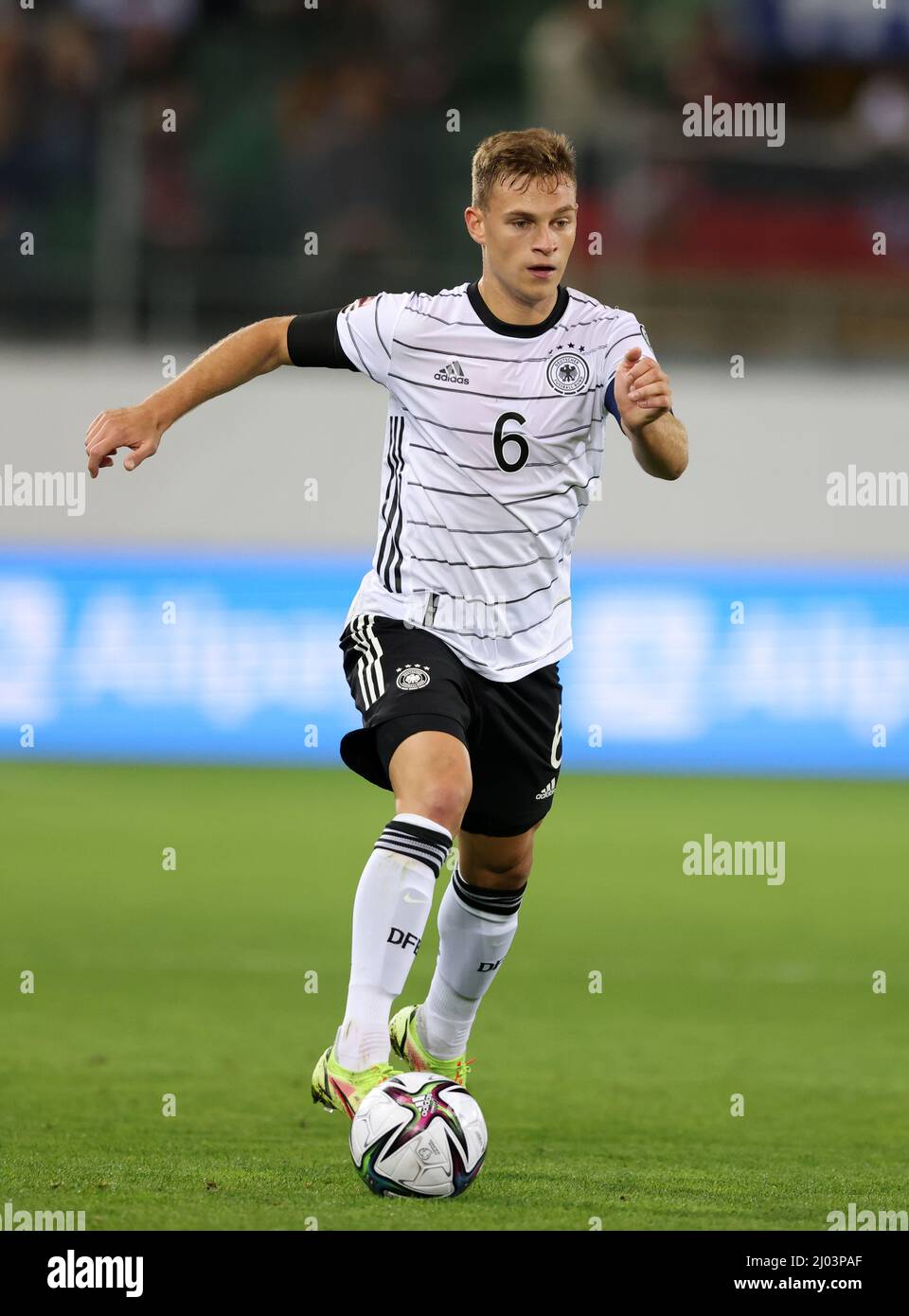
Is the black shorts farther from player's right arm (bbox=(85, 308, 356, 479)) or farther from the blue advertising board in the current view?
the blue advertising board

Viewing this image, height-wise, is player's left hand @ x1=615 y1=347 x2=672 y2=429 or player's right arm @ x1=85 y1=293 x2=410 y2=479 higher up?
player's right arm @ x1=85 y1=293 x2=410 y2=479

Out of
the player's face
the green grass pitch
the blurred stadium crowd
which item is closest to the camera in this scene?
the green grass pitch

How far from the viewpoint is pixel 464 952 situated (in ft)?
18.4

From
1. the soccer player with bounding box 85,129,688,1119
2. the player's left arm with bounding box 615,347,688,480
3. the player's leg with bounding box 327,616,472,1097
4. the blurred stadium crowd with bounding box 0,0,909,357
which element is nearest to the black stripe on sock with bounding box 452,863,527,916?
the soccer player with bounding box 85,129,688,1119

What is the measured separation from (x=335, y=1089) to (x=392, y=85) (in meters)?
12.1

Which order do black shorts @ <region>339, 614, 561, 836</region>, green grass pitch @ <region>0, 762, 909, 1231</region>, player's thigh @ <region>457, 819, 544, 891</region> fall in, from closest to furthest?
green grass pitch @ <region>0, 762, 909, 1231</region>, black shorts @ <region>339, 614, 561, 836</region>, player's thigh @ <region>457, 819, 544, 891</region>

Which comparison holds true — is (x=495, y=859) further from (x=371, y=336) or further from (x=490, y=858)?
(x=371, y=336)

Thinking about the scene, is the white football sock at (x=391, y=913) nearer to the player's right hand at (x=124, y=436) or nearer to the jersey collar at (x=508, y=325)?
the player's right hand at (x=124, y=436)

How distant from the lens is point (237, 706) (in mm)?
13492

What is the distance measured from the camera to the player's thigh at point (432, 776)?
4.71 metres

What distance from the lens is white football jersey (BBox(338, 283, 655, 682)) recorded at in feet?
17.0

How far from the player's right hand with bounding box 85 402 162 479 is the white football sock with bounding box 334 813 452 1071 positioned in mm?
1119

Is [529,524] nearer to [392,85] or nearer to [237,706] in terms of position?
[237,706]

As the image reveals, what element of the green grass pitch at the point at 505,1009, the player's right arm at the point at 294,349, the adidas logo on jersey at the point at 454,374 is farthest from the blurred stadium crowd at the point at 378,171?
the adidas logo on jersey at the point at 454,374
